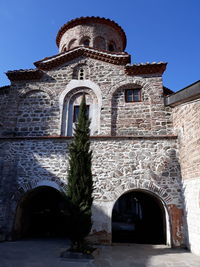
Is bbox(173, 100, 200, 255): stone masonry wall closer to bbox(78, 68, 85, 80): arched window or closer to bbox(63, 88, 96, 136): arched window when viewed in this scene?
bbox(63, 88, 96, 136): arched window

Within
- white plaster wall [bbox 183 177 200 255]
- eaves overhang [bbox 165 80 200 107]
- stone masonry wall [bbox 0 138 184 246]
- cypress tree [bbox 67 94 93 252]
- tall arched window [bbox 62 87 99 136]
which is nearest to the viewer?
cypress tree [bbox 67 94 93 252]

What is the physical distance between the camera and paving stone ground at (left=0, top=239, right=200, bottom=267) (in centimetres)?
471

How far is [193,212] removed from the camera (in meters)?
5.97

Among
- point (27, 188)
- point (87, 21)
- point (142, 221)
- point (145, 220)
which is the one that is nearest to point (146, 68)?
point (87, 21)

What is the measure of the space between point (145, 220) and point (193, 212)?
6.32 m

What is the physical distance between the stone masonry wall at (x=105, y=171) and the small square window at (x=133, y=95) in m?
2.02

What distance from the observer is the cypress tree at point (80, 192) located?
5438 millimetres

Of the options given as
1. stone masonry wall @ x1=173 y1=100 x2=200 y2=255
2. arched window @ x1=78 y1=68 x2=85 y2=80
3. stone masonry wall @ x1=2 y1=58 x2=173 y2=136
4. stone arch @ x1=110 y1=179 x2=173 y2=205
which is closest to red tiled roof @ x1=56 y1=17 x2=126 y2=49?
stone masonry wall @ x1=2 y1=58 x2=173 y2=136

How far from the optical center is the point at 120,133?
317 inches

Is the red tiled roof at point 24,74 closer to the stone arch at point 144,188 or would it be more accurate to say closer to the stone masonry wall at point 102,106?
the stone masonry wall at point 102,106

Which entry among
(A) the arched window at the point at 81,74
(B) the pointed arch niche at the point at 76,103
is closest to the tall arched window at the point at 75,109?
(B) the pointed arch niche at the point at 76,103

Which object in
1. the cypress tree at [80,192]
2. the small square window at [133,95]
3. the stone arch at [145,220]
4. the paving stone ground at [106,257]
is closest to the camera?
the paving stone ground at [106,257]

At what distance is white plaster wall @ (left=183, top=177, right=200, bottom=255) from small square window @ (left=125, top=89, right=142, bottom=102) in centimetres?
406

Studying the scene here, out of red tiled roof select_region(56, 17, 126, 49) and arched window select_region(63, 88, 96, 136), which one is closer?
arched window select_region(63, 88, 96, 136)
